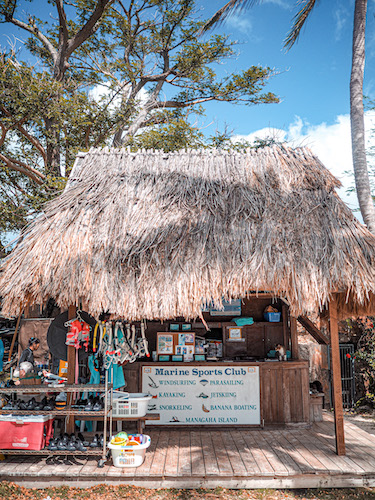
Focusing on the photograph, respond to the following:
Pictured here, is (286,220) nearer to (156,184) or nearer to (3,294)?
(156,184)

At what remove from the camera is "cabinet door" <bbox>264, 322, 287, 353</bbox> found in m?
7.51

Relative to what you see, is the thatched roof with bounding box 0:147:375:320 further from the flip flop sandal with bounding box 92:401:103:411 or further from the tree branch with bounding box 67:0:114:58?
the tree branch with bounding box 67:0:114:58

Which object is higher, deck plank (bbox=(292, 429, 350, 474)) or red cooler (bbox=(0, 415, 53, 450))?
red cooler (bbox=(0, 415, 53, 450))

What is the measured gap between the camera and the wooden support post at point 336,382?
4965 millimetres

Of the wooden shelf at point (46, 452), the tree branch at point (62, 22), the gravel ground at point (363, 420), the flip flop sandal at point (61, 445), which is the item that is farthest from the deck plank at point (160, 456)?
the tree branch at point (62, 22)

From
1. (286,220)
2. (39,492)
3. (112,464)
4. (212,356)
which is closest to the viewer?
(39,492)

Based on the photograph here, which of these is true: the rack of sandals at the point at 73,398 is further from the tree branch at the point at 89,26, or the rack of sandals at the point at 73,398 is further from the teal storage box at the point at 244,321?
the tree branch at the point at 89,26

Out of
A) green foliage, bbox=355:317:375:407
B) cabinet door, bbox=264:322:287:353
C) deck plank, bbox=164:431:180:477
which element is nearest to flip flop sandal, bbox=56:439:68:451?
deck plank, bbox=164:431:180:477

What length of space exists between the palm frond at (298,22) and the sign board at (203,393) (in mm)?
7921

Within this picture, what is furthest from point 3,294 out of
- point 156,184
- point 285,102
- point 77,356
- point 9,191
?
point 285,102

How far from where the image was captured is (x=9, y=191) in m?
12.6

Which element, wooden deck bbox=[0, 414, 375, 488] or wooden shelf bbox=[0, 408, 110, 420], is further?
wooden shelf bbox=[0, 408, 110, 420]

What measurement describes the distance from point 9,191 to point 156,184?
8.25 meters

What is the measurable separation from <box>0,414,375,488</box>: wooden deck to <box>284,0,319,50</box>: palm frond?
8.93 m
